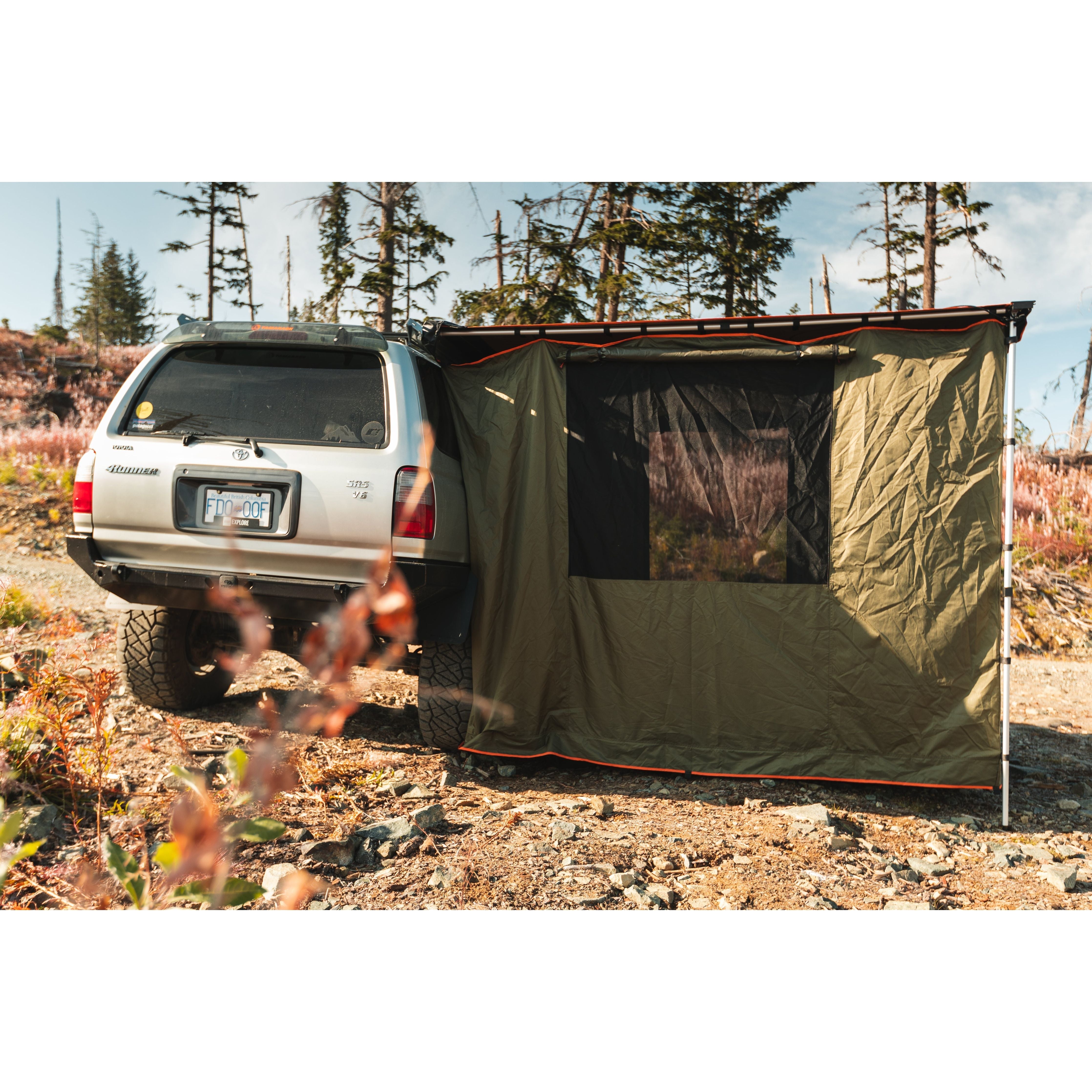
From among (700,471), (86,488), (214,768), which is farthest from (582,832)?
(86,488)

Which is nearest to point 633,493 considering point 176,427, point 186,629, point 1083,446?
point 176,427

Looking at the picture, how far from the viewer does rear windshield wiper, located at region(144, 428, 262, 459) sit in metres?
3.58

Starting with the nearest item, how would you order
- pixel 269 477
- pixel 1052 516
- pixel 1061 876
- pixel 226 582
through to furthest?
pixel 1061 876 < pixel 226 582 < pixel 269 477 < pixel 1052 516

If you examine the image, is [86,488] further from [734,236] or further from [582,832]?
[734,236]

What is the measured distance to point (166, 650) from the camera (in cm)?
422

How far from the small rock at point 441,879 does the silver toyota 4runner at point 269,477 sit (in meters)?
1.24

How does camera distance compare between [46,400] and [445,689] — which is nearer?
[445,689]

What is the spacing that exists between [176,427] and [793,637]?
3504 mm

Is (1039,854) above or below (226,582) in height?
below

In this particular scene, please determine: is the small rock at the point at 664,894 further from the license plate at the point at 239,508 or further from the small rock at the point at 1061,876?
the license plate at the point at 239,508

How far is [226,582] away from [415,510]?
96 cm

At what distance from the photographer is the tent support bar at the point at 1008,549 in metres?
3.68

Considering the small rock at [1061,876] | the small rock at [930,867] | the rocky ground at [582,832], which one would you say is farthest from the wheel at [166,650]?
the small rock at [1061,876]

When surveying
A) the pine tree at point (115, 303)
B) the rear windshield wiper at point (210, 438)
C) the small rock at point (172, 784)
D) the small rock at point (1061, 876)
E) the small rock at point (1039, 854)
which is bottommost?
the small rock at point (1039, 854)
